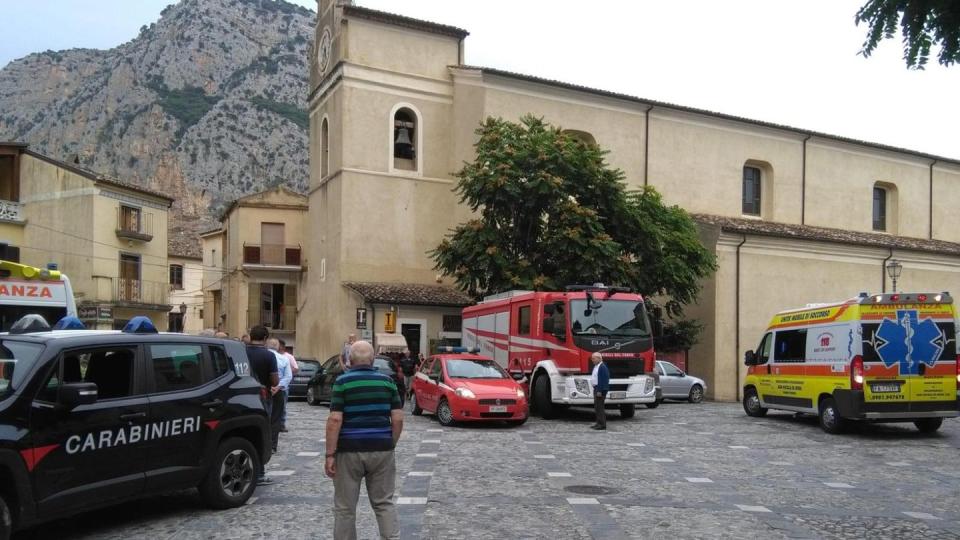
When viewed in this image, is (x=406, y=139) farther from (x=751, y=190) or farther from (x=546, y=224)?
(x=751, y=190)

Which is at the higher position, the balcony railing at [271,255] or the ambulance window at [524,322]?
the balcony railing at [271,255]

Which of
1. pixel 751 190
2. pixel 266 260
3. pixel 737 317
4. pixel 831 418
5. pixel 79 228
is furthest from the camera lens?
pixel 266 260

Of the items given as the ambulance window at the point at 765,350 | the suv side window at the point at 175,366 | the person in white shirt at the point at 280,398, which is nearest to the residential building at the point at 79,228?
the person in white shirt at the point at 280,398

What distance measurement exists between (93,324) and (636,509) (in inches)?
1354

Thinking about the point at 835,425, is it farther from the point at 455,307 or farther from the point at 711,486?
the point at 455,307

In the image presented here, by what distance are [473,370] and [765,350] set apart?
692cm

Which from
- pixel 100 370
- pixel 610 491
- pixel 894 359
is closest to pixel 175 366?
pixel 100 370

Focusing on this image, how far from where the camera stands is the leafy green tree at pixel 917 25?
4.73 meters

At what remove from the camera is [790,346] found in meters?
17.4

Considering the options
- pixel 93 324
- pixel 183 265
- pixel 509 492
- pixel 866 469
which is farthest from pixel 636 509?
pixel 183 265

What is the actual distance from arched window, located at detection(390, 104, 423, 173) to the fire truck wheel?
16.3 metres

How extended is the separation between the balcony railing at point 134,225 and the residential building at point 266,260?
17.4ft

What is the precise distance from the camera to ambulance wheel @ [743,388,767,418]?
1969 cm

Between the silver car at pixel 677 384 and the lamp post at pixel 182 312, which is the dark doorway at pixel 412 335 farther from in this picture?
the lamp post at pixel 182 312
